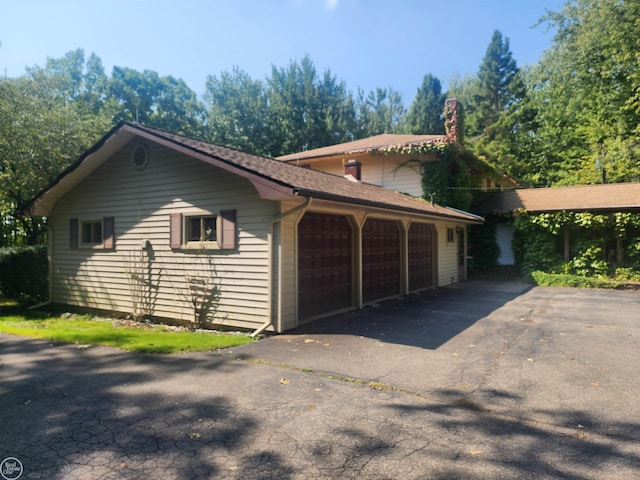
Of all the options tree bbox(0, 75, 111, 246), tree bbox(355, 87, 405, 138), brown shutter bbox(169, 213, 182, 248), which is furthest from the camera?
tree bbox(355, 87, 405, 138)

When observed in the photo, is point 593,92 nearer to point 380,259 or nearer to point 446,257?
point 446,257

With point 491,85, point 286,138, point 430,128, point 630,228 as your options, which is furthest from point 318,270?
point 491,85

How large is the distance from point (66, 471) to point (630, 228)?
62.9 feet

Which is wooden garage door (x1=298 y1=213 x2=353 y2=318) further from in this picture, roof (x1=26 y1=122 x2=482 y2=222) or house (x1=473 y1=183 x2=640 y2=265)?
house (x1=473 y1=183 x2=640 y2=265)

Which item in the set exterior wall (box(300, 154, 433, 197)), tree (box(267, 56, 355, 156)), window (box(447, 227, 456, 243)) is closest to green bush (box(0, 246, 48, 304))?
exterior wall (box(300, 154, 433, 197))

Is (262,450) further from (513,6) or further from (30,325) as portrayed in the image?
(513,6)

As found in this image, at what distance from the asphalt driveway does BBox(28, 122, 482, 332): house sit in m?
1.33

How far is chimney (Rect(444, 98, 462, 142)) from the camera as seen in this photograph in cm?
1750

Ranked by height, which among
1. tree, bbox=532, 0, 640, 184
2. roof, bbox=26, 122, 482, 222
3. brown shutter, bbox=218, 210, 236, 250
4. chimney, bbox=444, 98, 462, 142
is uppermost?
tree, bbox=532, 0, 640, 184

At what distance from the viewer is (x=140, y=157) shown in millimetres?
9500

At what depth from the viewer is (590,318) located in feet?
31.0

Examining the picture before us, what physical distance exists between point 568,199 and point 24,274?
68.1 ft

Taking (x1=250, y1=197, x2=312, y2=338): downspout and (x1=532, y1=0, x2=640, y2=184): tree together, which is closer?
(x1=250, y1=197, x2=312, y2=338): downspout

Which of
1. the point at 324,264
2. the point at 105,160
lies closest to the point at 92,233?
the point at 105,160
